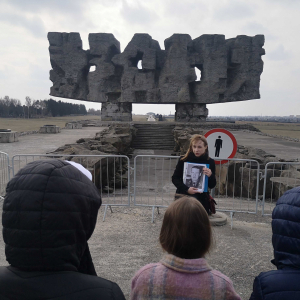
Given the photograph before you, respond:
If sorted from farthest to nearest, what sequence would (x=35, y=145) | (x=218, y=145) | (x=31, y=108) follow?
(x=31, y=108), (x=35, y=145), (x=218, y=145)

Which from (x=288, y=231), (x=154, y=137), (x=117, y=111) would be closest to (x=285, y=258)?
(x=288, y=231)

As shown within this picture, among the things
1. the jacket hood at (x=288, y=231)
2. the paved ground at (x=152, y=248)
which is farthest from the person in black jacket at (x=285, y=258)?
the paved ground at (x=152, y=248)

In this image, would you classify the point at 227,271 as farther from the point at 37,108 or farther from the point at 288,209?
the point at 37,108

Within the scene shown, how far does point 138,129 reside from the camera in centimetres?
2378

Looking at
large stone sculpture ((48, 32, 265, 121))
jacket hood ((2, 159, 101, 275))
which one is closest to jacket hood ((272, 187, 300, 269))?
jacket hood ((2, 159, 101, 275))

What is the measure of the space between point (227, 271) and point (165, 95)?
2486cm

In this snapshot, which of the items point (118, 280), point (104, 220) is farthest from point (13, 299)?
point (104, 220)

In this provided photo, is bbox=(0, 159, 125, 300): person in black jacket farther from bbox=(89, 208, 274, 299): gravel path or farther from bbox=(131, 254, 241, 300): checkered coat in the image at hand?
bbox=(89, 208, 274, 299): gravel path

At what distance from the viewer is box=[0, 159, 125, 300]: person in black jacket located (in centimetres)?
131

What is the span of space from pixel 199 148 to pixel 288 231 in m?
2.70

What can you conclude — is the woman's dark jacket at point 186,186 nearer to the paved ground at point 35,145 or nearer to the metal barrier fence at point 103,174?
the metal barrier fence at point 103,174

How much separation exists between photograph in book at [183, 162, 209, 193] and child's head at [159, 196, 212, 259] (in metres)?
2.70

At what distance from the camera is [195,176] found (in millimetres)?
4383

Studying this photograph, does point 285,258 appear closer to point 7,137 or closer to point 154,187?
point 154,187
